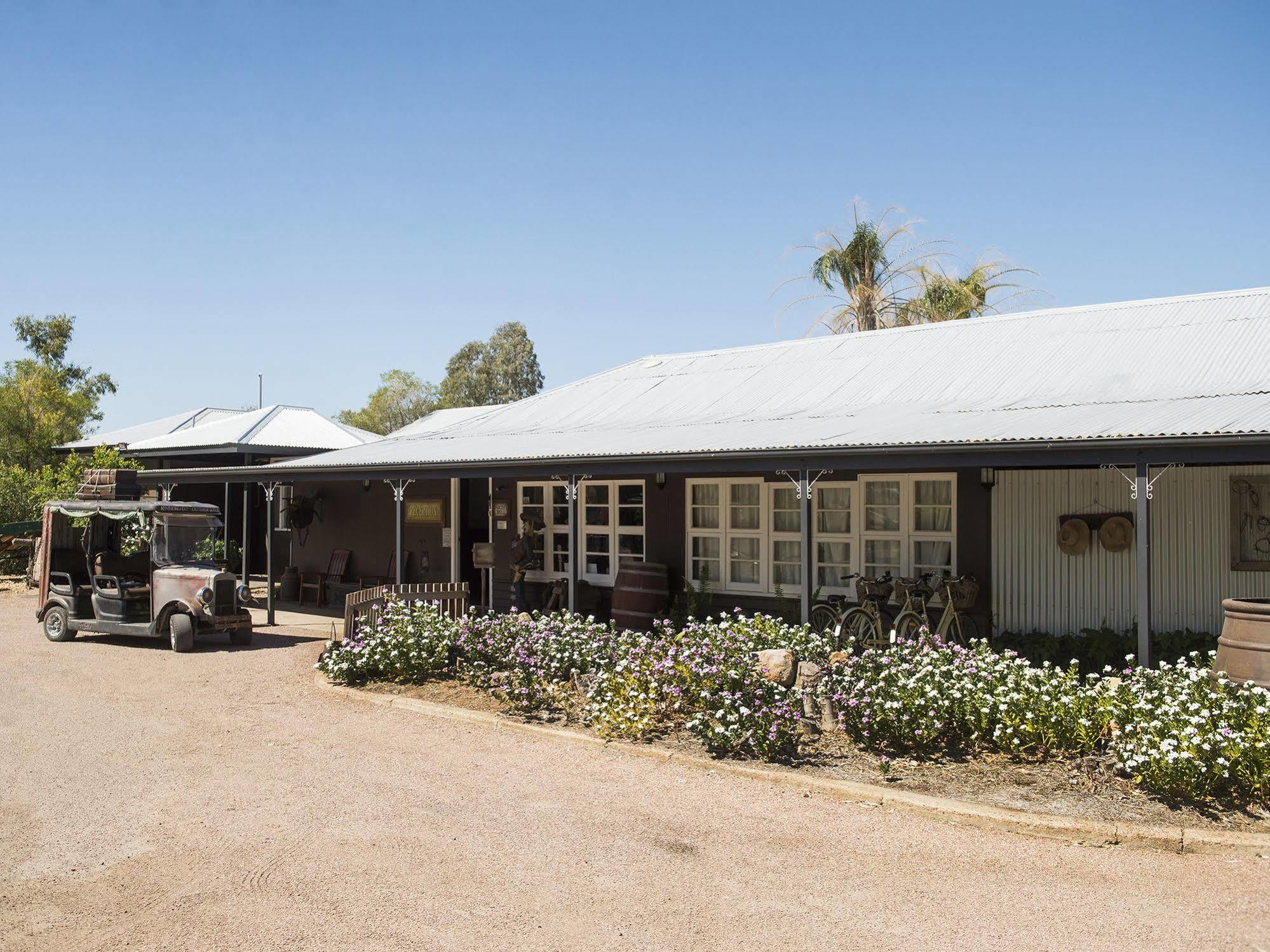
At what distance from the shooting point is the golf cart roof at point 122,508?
1327 cm

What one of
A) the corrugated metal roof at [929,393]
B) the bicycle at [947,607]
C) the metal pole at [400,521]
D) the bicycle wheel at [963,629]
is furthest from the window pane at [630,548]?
the bicycle wheel at [963,629]

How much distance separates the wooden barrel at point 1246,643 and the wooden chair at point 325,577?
48.8ft

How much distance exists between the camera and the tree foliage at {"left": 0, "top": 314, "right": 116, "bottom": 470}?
104 ft

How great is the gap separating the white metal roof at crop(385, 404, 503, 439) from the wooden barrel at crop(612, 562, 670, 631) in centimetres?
731

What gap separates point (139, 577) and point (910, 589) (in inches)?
411

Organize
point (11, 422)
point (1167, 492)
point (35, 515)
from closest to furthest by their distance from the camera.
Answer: point (1167, 492)
point (35, 515)
point (11, 422)

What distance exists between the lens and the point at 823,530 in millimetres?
12719

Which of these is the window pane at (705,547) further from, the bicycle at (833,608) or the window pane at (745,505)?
the bicycle at (833,608)

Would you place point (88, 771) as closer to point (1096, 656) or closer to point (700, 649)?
point (700, 649)

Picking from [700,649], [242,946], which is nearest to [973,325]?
[700,649]

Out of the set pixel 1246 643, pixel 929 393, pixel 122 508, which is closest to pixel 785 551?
pixel 929 393

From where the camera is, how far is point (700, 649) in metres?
8.50

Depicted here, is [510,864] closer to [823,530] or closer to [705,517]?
[823,530]

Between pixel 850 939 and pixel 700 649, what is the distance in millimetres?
4140
